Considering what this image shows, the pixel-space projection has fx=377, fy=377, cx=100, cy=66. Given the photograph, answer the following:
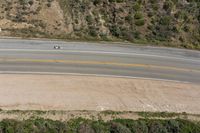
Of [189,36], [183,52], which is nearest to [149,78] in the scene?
[183,52]

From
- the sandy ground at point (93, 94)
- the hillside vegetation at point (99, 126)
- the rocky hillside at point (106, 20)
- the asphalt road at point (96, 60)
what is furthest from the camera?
the rocky hillside at point (106, 20)

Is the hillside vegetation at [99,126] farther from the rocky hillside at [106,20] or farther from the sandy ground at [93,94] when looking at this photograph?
the rocky hillside at [106,20]

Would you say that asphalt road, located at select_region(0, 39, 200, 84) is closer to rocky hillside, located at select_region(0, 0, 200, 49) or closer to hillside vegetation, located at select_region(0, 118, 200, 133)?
rocky hillside, located at select_region(0, 0, 200, 49)

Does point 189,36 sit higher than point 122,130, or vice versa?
point 189,36

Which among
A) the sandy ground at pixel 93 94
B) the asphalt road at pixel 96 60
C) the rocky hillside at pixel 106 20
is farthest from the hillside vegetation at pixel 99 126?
the rocky hillside at pixel 106 20

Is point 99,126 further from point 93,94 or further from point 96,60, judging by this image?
point 96,60

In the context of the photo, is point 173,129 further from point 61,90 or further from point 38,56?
point 38,56
